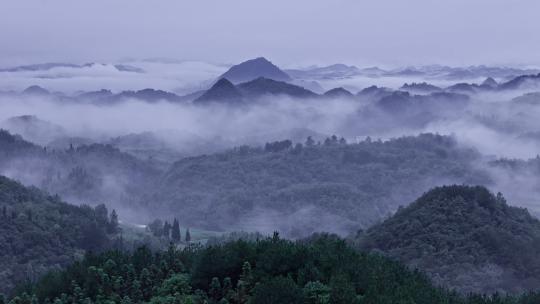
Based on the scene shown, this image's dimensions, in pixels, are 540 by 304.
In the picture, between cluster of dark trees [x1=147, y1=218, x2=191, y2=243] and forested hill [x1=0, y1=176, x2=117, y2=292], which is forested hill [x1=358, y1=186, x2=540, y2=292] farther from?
cluster of dark trees [x1=147, y1=218, x2=191, y2=243]

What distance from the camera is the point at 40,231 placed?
478ft

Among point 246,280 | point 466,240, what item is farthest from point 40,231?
point 246,280

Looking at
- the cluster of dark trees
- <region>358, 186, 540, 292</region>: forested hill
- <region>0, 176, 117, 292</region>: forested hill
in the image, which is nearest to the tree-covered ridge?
<region>358, 186, 540, 292</region>: forested hill

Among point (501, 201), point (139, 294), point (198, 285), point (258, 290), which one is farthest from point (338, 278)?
point (501, 201)

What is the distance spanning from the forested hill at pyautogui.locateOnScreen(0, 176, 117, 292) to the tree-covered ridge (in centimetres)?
7740

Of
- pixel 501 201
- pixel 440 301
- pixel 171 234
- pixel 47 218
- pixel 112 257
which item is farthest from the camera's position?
pixel 171 234

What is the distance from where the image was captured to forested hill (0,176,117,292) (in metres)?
134

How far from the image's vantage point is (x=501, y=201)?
398ft

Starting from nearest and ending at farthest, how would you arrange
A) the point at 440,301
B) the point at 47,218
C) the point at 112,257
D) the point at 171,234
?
the point at 440,301 → the point at 112,257 → the point at 47,218 → the point at 171,234

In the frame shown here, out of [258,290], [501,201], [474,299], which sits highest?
[258,290]

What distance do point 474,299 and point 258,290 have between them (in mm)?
14904

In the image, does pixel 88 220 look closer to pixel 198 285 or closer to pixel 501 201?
pixel 501 201

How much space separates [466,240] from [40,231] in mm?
77156

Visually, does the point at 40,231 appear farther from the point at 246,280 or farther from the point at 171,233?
the point at 246,280
